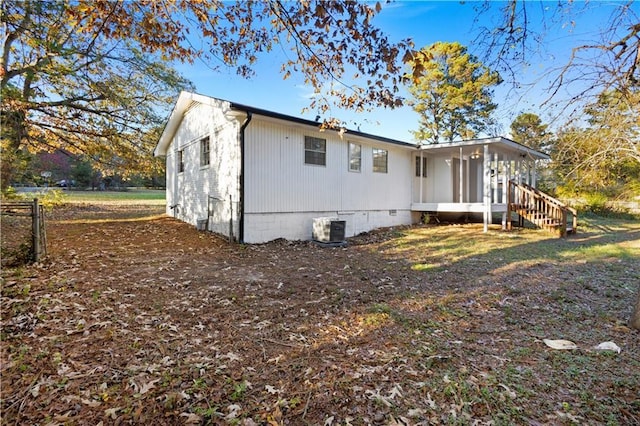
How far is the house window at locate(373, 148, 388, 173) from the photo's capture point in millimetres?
11938

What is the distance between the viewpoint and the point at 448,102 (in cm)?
2294

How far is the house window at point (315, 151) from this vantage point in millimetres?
9727

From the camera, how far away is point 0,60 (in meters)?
7.91

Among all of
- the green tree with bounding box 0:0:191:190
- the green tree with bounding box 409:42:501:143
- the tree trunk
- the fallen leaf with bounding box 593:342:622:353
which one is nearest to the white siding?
the green tree with bounding box 0:0:191:190

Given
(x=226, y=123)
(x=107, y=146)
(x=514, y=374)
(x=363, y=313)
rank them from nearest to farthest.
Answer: (x=514, y=374) → (x=363, y=313) → (x=226, y=123) → (x=107, y=146)

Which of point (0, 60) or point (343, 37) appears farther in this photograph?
point (0, 60)

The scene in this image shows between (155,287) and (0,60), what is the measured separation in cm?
761

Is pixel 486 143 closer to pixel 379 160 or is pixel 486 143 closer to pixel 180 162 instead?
pixel 379 160

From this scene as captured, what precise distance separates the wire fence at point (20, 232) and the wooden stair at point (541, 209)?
42.4 feet

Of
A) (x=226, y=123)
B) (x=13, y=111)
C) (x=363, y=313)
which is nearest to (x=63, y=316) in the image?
(x=363, y=313)

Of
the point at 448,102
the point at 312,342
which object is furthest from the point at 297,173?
the point at 448,102

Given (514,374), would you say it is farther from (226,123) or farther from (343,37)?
(226,123)

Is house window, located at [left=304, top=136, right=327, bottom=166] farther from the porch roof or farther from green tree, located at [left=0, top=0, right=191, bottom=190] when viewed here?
green tree, located at [left=0, top=0, right=191, bottom=190]

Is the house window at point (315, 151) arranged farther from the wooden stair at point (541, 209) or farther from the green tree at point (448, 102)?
the green tree at point (448, 102)
